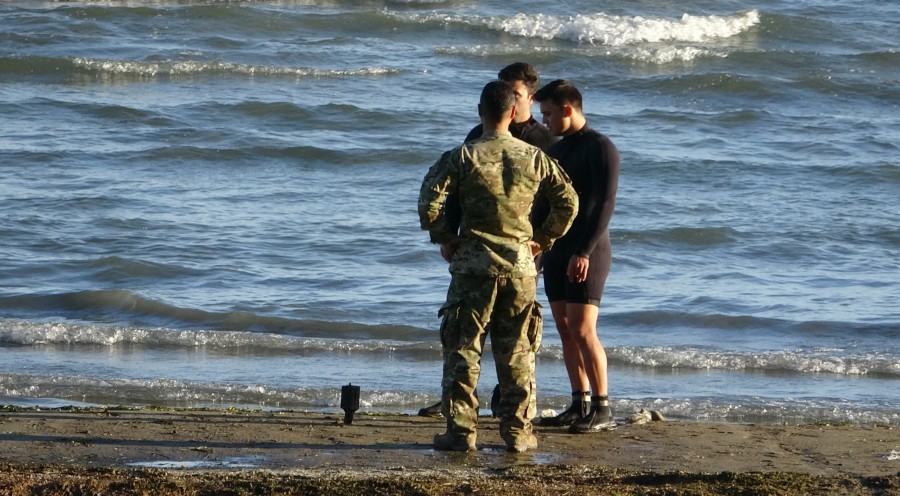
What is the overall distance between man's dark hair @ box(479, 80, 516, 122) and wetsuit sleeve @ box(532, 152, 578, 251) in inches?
9.1

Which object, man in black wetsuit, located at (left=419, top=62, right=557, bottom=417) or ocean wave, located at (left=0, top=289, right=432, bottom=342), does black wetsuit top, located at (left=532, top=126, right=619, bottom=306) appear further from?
ocean wave, located at (left=0, top=289, right=432, bottom=342)

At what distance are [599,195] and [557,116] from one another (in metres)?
0.41

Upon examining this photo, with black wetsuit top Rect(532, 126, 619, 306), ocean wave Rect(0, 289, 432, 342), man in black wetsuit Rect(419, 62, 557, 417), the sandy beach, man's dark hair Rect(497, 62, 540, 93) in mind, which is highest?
man's dark hair Rect(497, 62, 540, 93)

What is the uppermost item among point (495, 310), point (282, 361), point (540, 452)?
point (495, 310)

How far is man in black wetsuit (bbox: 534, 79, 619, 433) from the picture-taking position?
607 centimetres

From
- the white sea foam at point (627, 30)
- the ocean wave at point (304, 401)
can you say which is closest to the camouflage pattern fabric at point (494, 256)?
the ocean wave at point (304, 401)

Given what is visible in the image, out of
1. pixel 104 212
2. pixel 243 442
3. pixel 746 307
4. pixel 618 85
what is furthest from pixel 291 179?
pixel 243 442

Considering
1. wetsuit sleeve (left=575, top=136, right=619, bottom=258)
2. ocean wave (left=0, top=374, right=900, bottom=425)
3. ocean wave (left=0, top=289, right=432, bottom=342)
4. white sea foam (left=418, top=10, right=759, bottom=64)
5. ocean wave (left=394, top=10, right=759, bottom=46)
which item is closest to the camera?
wetsuit sleeve (left=575, top=136, right=619, bottom=258)

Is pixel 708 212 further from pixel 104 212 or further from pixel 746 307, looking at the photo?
pixel 104 212

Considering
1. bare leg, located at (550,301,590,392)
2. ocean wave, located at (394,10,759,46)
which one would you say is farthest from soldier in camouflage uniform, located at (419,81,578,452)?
ocean wave, located at (394,10,759,46)

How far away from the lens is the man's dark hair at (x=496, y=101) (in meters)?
5.39

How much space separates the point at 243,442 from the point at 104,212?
7.77m

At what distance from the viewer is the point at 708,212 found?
45.8ft

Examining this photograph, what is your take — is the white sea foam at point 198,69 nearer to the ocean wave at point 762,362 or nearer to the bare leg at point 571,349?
the ocean wave at point 762,362
